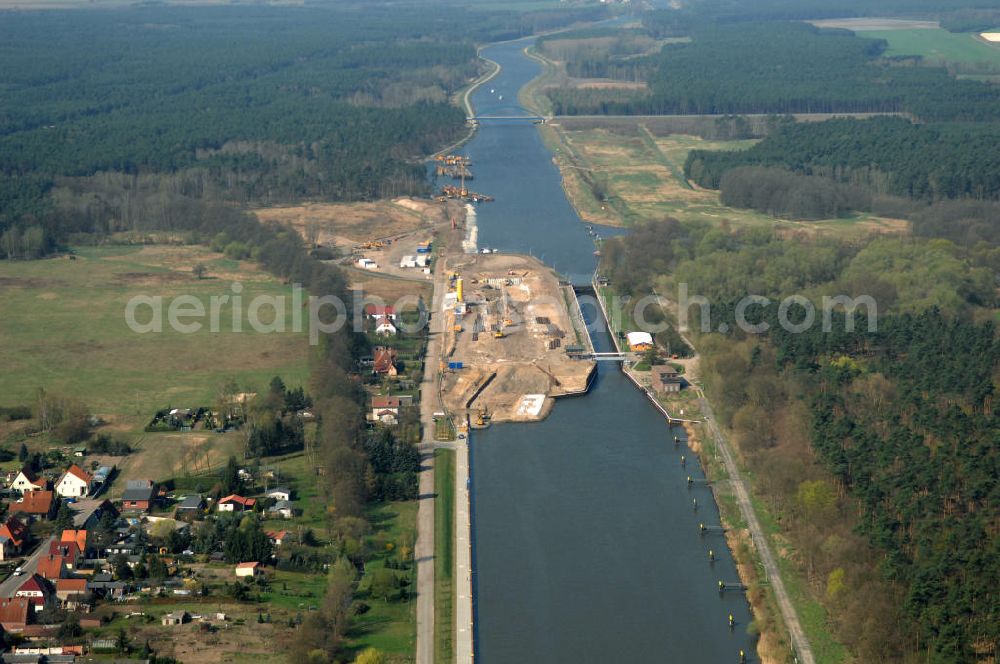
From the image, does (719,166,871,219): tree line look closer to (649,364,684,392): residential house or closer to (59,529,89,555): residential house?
(649,364,684,392): residential house

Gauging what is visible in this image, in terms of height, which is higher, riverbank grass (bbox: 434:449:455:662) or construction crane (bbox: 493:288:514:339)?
riverbank grass (bbox: 434:449:455:662)

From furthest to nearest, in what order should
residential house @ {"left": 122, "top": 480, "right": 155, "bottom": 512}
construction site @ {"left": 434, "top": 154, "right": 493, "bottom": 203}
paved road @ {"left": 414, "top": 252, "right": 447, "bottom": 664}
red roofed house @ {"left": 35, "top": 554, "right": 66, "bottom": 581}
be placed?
construction site @ {"left": 434, "top": 154, "right": 493, "bottom": 203} → residential house @ {"left": 122, "top": 480, "right": 155, "bottom": 512} → red roofed house @ {"left": 35, "top": 554, "right": 66, "bottom": 581} → paved road @ {"left": 414, "top": 252, "right": 447, "bottom": 664}

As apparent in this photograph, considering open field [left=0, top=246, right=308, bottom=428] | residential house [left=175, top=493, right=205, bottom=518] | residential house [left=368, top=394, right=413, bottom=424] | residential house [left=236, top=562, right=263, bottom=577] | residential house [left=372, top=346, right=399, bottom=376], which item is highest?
residential house [left=236, top=562, right=263, bottom=577]

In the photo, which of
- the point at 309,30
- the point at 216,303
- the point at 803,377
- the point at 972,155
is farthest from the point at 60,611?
the point at 309,30

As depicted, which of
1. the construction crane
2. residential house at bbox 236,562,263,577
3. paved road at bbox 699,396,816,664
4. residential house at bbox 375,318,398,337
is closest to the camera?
paved road at bbox 699,396,816,664

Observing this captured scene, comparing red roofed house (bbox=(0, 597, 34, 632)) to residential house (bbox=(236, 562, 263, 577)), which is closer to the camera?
red roofed house (bbox=(0, 597, 34, 632))

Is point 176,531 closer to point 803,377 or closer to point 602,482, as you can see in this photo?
point 602,482

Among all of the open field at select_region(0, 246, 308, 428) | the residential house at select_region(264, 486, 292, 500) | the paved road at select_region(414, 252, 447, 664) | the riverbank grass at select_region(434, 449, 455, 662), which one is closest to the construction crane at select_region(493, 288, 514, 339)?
the paved road at select_region(414, 252, 447, 664)

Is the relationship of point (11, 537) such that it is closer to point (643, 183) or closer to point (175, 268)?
point (175, 268)
